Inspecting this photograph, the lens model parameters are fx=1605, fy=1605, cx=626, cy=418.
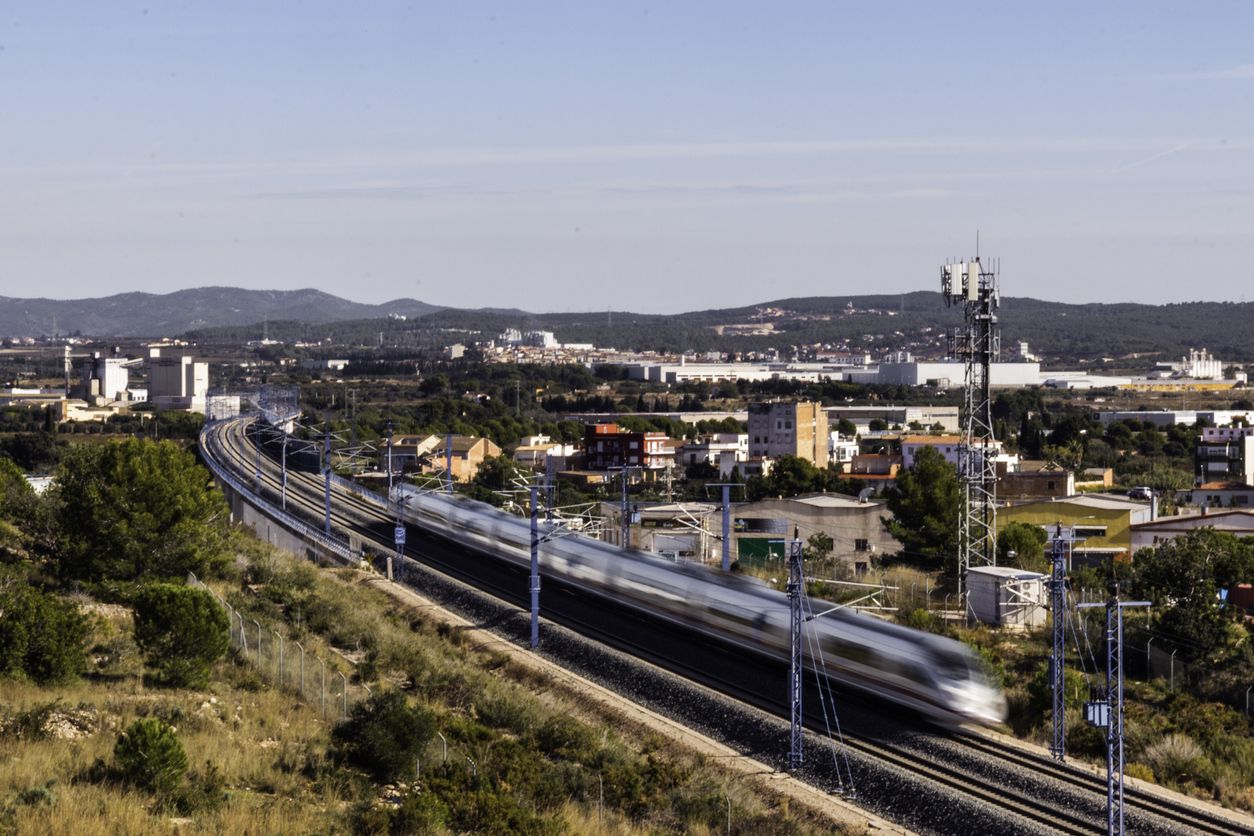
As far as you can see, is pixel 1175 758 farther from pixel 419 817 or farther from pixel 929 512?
pixel 929 512

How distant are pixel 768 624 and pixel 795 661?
489 cm

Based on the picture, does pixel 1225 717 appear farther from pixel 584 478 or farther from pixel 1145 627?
pixel 584 478

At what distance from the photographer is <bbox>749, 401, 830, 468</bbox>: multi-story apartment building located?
82688 mm

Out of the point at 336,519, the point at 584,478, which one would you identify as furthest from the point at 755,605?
the point at 584,478

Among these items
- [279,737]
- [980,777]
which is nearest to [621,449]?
[980,777]

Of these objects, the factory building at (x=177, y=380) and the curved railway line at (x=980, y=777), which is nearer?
the curved railway line at (x=980, y=777)

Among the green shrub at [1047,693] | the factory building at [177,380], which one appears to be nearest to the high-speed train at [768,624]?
the green shrub at [1047,693]

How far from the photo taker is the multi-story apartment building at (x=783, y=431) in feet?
271

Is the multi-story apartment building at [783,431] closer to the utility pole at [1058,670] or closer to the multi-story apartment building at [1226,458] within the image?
the multi-story apartment building at [1226,458]

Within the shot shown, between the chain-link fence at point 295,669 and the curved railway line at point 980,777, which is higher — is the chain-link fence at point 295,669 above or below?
above

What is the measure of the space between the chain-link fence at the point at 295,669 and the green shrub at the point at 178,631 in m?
1.14

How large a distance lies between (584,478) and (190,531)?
4377 cm

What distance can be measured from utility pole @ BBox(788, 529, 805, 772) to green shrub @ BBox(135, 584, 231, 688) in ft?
27.0

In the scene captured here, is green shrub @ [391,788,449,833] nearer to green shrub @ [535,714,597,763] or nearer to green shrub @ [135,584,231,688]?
green shrub @ [535,714,597,763]
